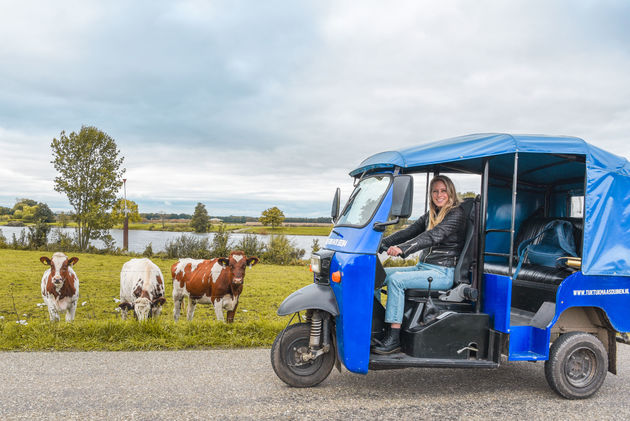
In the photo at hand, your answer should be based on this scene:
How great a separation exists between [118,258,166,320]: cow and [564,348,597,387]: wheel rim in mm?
7466

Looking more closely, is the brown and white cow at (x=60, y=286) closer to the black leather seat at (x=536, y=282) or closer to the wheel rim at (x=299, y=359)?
the wheel rim at (x=299, y=359)

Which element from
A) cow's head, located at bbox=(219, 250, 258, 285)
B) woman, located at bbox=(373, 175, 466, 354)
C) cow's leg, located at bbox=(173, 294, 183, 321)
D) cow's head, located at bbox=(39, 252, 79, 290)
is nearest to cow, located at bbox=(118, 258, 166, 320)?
cow's leg, located at bbox=(173, 294, 183, 321)

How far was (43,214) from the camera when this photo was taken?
48.9 ft

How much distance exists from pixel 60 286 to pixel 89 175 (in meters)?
25.8

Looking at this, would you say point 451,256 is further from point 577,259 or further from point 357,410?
point 357,410

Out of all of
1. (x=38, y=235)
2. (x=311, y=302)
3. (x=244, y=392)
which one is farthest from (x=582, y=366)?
(x=38, y=235)

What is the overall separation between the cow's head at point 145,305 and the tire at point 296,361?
5109 millimetres

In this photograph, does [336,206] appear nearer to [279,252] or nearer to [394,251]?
[394,251]

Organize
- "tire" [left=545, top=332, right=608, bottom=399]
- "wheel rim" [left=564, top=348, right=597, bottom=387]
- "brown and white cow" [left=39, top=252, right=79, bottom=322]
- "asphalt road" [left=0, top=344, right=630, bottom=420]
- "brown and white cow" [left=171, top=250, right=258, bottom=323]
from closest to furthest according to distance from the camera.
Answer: "asphalt road" [left=0, top=344, right=630, bottom=420], "tire" [left=545, top=332, right=608, bottom=399], "wheel rim" [left=564, top=348, right=597, bottom=387], "brown and white cow" [left=39, top=252, right=79, bottom=322], "brown and white cow" [left=171, top=250, right=258, bottom=323]

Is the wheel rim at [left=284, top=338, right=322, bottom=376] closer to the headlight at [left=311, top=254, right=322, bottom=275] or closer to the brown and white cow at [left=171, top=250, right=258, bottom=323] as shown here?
the headlight at [left=311, top=254, right=322, bottom=275]

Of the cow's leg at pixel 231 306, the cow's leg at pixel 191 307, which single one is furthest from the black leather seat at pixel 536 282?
the cow's leg at pixel 191 307

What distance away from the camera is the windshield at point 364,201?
5406 mm

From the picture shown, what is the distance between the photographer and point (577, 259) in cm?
559

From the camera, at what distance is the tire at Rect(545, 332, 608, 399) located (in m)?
5.36
